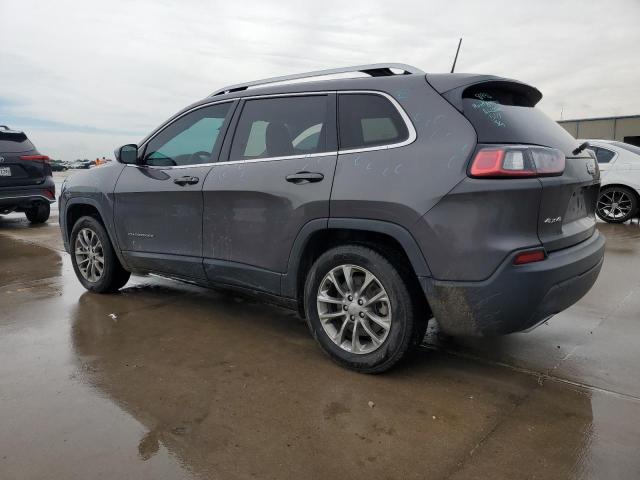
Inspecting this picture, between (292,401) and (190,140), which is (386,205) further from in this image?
(190,140)

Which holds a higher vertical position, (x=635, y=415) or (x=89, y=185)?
(x=89, y=185)

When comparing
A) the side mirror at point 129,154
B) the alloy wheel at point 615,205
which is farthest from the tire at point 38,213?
the alloy wheel at point 615,205

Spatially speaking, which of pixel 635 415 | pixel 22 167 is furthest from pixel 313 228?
pixel 22 167

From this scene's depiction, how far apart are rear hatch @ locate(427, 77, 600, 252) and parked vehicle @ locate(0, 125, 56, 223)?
350 inches

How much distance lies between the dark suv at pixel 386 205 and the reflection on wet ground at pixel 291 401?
389 mm

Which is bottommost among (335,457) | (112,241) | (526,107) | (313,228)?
(335,457)

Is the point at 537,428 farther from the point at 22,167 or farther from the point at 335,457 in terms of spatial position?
the point at 22,167

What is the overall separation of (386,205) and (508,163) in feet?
2.19

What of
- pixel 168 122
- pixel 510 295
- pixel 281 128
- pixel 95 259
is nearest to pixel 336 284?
pixel 510 295

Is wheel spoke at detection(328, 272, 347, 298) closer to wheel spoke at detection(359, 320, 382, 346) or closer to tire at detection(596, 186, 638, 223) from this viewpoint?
wheel spoke at detection(359, 320, 382, 346)

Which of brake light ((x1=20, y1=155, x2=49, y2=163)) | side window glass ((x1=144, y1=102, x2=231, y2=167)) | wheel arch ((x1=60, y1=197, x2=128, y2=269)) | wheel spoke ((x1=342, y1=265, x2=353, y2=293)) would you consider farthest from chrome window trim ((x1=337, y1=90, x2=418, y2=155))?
brake light ((x1=20, y1=155, x2=49, y2=163))

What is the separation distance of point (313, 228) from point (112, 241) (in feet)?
8.00

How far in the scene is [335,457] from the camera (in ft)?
7.65

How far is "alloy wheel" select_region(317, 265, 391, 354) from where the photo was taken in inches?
120
